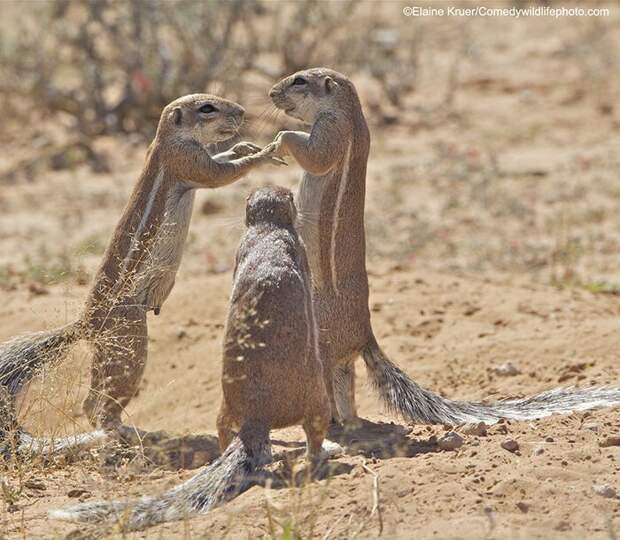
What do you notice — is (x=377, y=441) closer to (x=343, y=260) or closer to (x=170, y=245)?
(x=343, y=260)

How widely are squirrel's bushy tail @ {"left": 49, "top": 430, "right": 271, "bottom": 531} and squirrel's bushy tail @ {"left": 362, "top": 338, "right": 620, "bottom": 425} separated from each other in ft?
4.62

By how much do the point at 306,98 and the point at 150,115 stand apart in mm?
7729

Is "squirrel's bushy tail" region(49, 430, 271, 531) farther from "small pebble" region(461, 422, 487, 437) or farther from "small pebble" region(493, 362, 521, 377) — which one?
"small pebble" region(493, 362, 521, 377)

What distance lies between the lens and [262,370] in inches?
205

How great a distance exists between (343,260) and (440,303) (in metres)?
2.19

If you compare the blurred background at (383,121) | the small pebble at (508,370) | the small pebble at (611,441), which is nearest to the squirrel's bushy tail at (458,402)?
the small pebble at (611,441)

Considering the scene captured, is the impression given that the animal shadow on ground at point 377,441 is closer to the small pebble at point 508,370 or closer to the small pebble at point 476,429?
the small pebble at point 476,429

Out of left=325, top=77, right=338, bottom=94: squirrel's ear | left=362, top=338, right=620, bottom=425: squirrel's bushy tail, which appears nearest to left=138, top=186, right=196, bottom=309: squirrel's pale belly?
left=325, top=77, right=338, bottom=94: squirrel's ear

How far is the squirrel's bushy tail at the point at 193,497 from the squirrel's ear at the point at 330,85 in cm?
233

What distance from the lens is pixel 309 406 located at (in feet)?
17.4

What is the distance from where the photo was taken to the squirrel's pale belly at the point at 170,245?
673 cm

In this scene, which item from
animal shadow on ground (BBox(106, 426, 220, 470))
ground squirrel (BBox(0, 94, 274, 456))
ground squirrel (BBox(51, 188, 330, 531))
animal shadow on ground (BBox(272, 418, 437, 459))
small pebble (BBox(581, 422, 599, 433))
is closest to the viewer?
ground squirrel (BBox(51, 188, 330, 531))

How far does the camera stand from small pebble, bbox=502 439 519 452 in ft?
17.5

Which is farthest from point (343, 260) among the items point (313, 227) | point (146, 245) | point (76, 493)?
point (76, 493)
